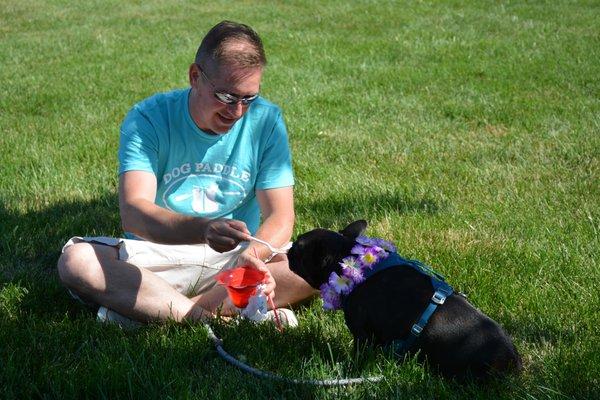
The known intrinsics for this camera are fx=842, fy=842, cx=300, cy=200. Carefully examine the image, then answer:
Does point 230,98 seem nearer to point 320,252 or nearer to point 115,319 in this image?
point 320,252

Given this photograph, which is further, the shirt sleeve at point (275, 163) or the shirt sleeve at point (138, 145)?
the shirt sleeve at point (275, 163)

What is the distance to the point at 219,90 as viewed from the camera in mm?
3811

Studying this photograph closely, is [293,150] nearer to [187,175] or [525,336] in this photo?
[187,175]

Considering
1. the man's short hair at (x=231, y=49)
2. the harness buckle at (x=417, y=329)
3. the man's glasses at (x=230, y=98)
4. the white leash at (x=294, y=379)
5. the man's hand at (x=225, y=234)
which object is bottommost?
the white leash at (x=294, y=379)

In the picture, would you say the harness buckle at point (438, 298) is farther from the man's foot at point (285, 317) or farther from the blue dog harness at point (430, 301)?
the man's foot at point (285, 317)

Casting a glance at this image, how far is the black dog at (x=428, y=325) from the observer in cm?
300

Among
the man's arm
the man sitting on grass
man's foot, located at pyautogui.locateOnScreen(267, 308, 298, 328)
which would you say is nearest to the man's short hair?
the man sitting on grass

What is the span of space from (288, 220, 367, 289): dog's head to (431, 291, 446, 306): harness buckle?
1.48ft

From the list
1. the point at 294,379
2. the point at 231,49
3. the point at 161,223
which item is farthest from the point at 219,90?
the point at 294,379

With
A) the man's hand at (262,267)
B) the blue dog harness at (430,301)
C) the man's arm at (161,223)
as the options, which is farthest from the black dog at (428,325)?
the man's arm at (161,223)

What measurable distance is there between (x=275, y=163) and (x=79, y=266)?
107 cm

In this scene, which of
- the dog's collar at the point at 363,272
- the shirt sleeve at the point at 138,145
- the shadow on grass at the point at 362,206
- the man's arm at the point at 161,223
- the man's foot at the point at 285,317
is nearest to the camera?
the dog's collar at the point at 363,272

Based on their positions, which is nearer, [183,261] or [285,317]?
[285,317]

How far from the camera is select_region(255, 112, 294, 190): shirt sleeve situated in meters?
4.16
